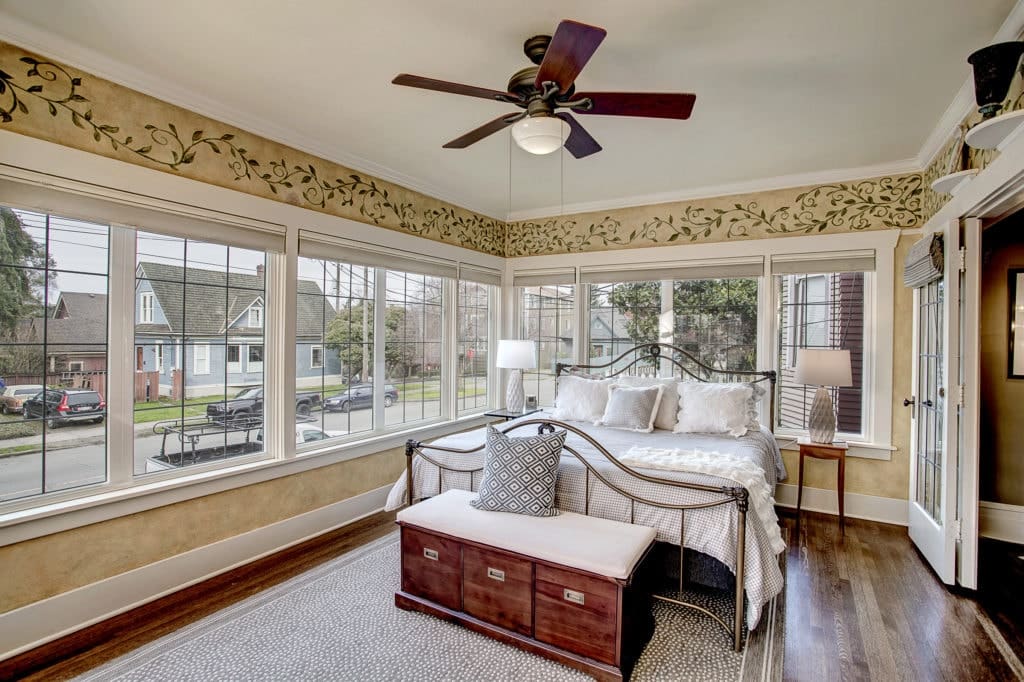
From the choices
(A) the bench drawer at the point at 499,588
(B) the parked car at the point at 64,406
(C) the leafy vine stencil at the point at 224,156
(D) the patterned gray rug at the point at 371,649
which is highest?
(C) the leafy vine stencil at the point at 224,156

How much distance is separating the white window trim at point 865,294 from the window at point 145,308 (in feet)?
11.9

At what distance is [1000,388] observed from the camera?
3627mm

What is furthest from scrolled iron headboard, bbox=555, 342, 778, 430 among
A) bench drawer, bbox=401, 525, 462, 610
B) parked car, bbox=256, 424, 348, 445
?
bench drawer, bbox=401, 525, 462, 610

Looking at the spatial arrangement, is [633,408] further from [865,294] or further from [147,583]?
[147,583]

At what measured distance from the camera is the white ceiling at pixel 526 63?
→ 6.62 feet

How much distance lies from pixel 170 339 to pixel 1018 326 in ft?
18.4

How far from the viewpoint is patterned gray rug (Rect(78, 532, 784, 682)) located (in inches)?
82.0

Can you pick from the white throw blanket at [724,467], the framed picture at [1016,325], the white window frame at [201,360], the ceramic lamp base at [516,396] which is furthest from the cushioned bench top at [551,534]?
the framed picture at [1016,325]

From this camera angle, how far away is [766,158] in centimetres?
360

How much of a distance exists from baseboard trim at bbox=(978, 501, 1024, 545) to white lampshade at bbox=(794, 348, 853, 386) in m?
1.35

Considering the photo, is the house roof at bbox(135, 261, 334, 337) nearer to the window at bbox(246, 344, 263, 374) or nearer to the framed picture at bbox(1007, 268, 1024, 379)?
the window at bbox(246, 344, 263, 374)

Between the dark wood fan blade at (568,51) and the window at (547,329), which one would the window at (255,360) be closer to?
the dark wood fan blade at (568,51)

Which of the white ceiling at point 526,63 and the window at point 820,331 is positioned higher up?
the white ceiling at point 526,63

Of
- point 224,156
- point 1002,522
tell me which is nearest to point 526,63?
point 224,156
